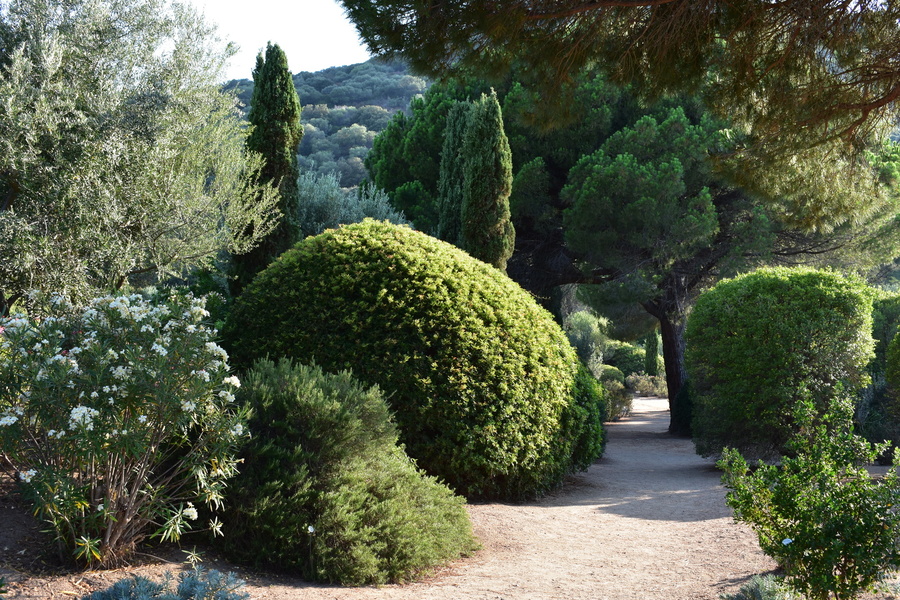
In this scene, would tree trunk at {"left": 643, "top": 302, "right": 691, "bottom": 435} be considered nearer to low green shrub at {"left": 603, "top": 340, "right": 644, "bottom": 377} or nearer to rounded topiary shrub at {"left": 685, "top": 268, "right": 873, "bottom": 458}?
rounded topiary shrub at {"left": 685, "top": 268, "right": 873, "bottom": 458}

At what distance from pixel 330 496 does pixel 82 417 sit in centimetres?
145

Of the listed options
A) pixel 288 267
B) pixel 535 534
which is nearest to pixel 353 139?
pixel 288 267

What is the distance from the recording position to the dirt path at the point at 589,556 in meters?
3.68

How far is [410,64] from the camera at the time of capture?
533cm

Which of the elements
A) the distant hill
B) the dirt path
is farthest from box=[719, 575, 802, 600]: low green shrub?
the distant hill

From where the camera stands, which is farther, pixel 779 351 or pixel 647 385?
pixel 647 385

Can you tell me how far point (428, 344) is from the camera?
5910mm

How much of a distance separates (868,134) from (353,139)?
29.6 metres

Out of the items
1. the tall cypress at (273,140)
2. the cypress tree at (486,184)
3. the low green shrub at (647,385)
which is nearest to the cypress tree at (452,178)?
the cypress tree at (486,184)

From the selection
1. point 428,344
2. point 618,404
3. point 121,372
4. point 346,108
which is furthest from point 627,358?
point 121,372

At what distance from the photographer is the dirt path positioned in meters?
3.68

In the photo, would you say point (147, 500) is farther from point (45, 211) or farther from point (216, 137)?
point (216, 137)

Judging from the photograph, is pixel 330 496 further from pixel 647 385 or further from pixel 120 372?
pixel 647 385

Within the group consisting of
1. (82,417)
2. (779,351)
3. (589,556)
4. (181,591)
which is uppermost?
(779,351)
